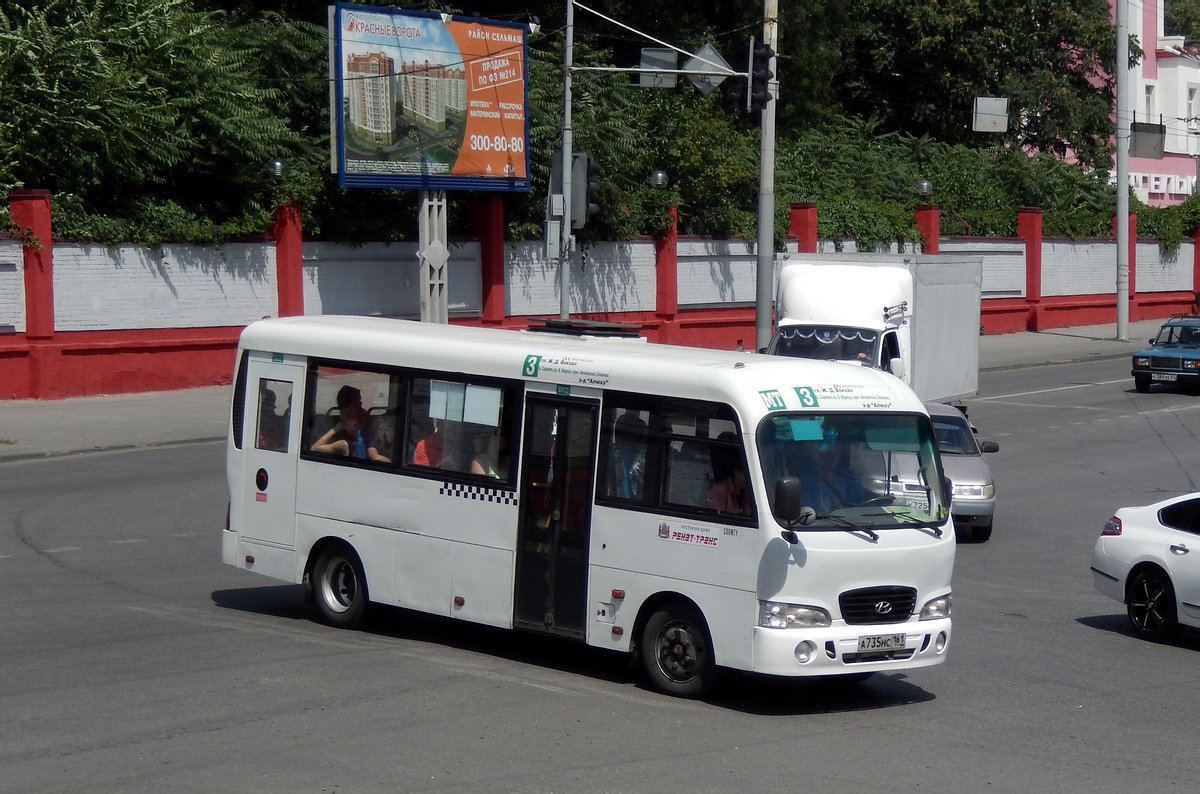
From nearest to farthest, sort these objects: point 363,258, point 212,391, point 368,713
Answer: point 368,713, point 212,391, point 363,258

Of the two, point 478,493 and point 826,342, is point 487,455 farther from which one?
point 826,342

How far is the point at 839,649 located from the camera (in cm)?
929

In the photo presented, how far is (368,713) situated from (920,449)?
161 inches

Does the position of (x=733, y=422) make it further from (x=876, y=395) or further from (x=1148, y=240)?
(x=1148, y=240)

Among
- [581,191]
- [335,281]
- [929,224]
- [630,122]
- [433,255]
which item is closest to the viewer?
[581,191]

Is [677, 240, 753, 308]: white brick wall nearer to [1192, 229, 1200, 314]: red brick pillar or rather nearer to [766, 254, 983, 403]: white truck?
[766, 254, 983, 403]: white truck

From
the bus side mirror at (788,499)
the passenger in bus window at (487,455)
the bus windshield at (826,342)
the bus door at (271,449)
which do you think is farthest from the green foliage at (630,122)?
the bus side mirror at (788,499)

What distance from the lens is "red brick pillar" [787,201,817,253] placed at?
144 ft

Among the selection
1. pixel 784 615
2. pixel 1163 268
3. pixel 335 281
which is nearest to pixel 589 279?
pixel 335 281

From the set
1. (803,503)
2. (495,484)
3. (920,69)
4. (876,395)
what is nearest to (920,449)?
(876,395)

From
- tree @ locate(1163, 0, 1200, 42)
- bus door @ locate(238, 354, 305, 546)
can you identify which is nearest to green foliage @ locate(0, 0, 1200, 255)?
bus door @ locate(238, 354, 305, 546)

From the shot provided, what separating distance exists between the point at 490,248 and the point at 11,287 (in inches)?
461

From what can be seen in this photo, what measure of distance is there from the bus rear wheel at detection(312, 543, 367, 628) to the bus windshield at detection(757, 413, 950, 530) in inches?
156

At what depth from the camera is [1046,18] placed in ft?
185
